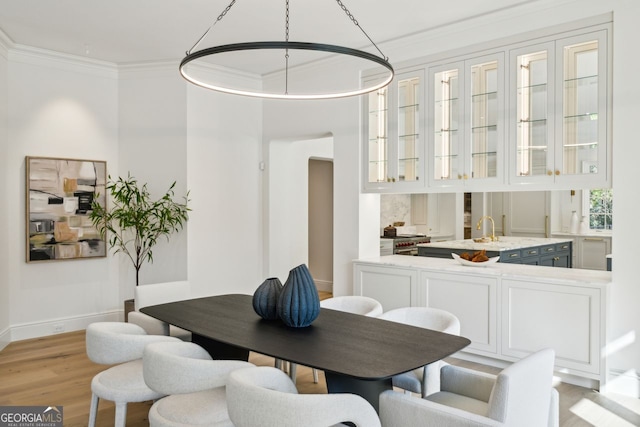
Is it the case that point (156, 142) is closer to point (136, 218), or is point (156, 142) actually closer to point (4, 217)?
point (136, 218)

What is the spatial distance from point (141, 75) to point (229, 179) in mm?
1496

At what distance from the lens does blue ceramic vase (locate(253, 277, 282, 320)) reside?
3045 millimetres

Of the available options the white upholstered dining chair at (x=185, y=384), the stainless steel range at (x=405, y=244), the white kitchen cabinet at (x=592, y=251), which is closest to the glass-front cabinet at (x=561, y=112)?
the white upholstered dining chair at (x=185, y=384)

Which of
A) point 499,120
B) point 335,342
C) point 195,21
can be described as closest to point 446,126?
point 499,120

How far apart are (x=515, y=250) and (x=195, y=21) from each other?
4.24m

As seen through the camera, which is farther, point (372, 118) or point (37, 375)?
point (372, 118)

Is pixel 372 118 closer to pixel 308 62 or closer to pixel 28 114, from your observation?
pixel 308 62

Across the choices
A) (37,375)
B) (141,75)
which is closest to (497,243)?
(141,75)

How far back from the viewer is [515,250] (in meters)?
5.94

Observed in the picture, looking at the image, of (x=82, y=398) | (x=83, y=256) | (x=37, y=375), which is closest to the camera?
(x=82, y=398)

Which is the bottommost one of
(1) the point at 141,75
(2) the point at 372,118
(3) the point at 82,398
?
(3) the point at 82,398

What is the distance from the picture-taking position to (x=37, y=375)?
13.5 feet

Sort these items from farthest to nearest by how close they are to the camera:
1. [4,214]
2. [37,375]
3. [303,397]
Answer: [4,214], [37,375], [303,397]

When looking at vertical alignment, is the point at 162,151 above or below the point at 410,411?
above
